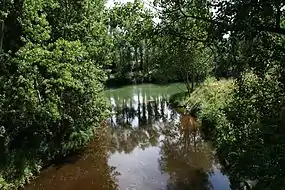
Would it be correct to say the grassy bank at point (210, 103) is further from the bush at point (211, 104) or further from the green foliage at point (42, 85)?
the green foliage at point (42, 85)

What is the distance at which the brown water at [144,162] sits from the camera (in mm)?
17953

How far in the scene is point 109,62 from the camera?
27.2 meters

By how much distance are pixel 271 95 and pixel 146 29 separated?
3.47 metres

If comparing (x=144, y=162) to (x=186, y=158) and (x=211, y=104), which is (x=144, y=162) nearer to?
(x=186, y=158)

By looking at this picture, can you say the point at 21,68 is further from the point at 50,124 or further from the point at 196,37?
the point at 196,37

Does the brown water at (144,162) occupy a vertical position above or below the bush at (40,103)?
below

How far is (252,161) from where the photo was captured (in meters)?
9.21

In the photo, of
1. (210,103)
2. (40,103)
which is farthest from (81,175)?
(210,103)

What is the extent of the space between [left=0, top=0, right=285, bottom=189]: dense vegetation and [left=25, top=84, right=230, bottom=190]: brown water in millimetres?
1080

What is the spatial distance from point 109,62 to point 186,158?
30.2 feet

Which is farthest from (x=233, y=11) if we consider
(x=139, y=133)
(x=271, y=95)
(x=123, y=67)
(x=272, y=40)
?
(x=123, y=67)

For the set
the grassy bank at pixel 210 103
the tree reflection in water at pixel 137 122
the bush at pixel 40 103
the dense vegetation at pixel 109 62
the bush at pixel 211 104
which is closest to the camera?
the dense vegetation at pixel 109 62

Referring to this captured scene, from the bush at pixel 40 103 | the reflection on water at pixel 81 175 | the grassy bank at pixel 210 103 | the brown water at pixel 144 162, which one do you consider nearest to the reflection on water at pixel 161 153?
the brown water at pixel 144 162

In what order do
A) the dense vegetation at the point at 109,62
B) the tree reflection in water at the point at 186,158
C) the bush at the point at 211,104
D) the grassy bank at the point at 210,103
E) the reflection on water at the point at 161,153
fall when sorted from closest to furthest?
1. the dense vegetation at the point at 109,62
2. the tree reflection in water at the point at 186,158
3. the reflection on water at the point at 161,153
4. the bush at the point at 211,104
5. the grassy bank at the point at 210,103
